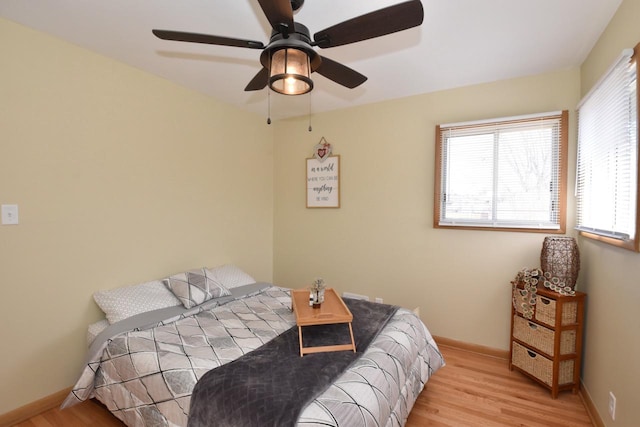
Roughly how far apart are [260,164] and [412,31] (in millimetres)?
2357

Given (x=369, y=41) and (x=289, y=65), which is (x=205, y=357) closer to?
(x=289, y=65)

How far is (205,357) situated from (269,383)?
47cm

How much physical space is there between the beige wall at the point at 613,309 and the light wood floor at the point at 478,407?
0.23 meters

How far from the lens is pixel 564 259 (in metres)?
2.24

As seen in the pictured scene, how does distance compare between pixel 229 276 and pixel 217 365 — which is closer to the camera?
pixel 217 365

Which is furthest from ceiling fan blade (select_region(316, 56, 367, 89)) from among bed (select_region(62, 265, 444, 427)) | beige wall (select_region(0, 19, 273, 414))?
beige wall (select_region(0, 19, 273, 414))

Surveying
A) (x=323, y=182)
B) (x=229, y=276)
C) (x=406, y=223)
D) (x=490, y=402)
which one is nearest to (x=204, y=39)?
(x=229, y=276)

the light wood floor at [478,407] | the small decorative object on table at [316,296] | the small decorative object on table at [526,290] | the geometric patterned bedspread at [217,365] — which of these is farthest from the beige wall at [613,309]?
the small decorative object on table at [316,296]

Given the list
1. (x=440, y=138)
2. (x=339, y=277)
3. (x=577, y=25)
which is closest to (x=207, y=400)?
(x=339, y=277)

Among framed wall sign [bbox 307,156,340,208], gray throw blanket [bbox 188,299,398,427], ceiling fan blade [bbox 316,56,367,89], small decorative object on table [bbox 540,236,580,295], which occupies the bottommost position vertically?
gray throw blanket [bbox 188,299,398,427]

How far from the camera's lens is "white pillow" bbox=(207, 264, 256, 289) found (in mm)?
2926

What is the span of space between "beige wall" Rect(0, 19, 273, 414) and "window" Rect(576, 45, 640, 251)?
3.22 m

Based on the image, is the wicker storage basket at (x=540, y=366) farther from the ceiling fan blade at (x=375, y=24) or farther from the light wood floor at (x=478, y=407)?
the ceiling fan blade at (x=375, y=24)

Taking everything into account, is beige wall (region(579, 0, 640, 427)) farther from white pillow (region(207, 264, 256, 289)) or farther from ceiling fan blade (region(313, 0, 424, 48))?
white pillow (region(207, 264, 256, 289))
